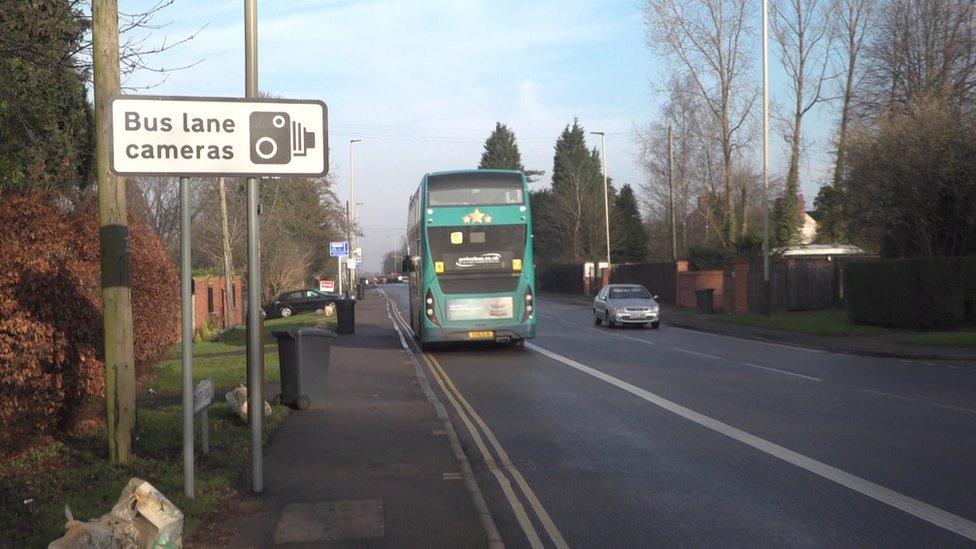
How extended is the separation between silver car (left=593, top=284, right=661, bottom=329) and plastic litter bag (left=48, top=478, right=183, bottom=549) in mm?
28042

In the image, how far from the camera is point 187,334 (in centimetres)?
762

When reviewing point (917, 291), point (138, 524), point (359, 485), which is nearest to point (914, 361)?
point (917, 291)

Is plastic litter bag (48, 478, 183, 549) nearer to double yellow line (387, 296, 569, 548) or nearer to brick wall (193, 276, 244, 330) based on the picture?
double yellow line (387, 296, 569, 548)

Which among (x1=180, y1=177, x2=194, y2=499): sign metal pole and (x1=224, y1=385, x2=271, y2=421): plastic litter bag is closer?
(x1=180, y1=177, x2=194, y2=499): sign metal pole

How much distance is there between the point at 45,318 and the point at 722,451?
23.0ft

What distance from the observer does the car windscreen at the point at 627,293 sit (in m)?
34.9

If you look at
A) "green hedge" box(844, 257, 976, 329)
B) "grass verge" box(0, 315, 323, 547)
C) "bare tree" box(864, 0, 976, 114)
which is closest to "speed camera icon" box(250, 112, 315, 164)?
"grass verge" box(0, 315, 323, 547)

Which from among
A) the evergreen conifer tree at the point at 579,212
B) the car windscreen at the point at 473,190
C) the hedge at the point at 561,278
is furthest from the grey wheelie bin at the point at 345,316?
the evergreen conifer tree at the point at 579,212

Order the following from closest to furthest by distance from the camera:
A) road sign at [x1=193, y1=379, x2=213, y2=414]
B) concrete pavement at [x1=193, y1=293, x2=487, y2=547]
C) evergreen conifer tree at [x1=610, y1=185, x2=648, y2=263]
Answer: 1. concrete pavement at [x1=193, y1=293, x2=487, y2=547]
2. road sign at [x1=193, y1=379, x2=213, y2=414]
3. evergreen conifer tree at [x1=610, y1=185, x2=648, y2=263]

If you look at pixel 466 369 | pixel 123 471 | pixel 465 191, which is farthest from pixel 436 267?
pixel 123 471

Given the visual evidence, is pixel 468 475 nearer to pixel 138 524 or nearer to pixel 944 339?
pixel 138 524

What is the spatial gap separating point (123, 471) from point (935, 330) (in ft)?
78.5

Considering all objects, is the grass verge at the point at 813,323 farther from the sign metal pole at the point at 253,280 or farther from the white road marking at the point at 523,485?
the sign metal pole at the point at 253,280

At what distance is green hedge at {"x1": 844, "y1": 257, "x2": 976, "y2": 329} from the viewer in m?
26.5
